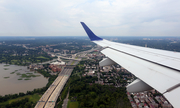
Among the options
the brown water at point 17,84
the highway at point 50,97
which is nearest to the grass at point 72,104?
the highway at point 50,97

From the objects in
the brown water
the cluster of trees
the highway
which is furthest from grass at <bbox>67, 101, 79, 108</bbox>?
the brown water

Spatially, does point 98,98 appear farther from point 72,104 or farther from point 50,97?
point 50,97

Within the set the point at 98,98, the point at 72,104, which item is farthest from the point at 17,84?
the point at 98,98

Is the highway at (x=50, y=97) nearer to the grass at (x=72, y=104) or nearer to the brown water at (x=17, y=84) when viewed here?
the grass at (x=72, y=104)

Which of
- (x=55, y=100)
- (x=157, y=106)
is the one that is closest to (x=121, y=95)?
(x=157, y=106)

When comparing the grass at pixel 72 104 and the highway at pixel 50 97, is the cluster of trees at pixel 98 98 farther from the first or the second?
the highway at pixel 50 97

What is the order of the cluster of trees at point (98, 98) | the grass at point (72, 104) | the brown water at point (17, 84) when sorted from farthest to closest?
the brown water at point (17, 84), the grass at point (72, 104), the cluster of trees at point (98, 98)

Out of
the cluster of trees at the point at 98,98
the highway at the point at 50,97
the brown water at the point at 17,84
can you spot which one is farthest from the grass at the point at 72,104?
the brown water at the point at 17,84

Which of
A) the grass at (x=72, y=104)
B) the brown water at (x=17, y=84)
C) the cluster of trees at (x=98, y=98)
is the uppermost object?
the cluster of trees at (x=98, y=98)

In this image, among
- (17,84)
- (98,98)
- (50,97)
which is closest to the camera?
(98,98)

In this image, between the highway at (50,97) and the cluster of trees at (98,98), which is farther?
the highway at (50,97)

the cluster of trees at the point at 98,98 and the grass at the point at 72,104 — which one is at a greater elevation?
A: the cluster of trees at the point at 98,98

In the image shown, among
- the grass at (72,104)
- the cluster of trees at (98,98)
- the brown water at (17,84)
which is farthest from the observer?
the brown water at (17,84)

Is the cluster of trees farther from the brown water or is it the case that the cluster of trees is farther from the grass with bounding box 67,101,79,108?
the brown water
